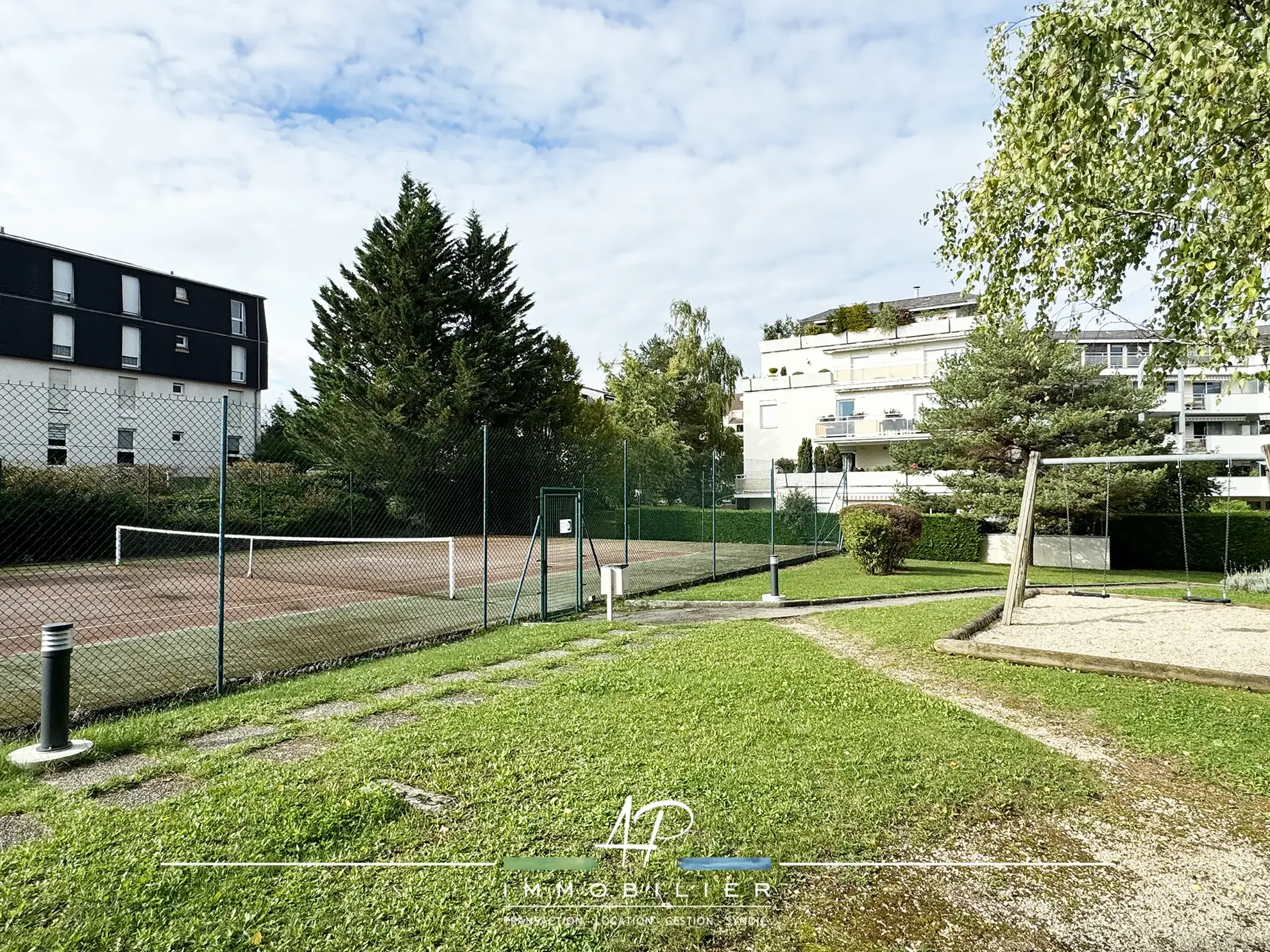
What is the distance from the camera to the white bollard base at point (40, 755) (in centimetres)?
448

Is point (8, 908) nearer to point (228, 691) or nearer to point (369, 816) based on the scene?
point (369, 816)

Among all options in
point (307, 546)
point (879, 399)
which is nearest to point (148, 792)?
point (307, 546)

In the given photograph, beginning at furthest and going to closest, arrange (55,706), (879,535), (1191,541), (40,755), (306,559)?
1. (1191,541)
2. (306,559)
3. (879,535)
4. (55,706)
5. (40,755)

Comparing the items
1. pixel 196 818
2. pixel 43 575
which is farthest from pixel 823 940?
pixel 43 575

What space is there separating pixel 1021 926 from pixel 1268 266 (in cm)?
757

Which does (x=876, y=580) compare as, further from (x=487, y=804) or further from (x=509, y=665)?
(x=487, y=804)

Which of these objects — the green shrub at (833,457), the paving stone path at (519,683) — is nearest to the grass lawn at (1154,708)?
the paving stone path at (519,683)

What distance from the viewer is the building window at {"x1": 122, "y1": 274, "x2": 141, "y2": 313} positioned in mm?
37656

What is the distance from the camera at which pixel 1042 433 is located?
21250 mm

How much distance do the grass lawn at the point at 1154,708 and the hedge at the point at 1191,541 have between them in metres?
17.4

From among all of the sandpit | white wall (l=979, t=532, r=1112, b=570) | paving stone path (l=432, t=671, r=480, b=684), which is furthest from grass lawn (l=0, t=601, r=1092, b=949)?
white wall (l=979, t=532, r=1112, b=570)

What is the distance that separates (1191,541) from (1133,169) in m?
19.0

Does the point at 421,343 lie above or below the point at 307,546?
above

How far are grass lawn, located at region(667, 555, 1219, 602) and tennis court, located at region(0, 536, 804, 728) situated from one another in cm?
113
